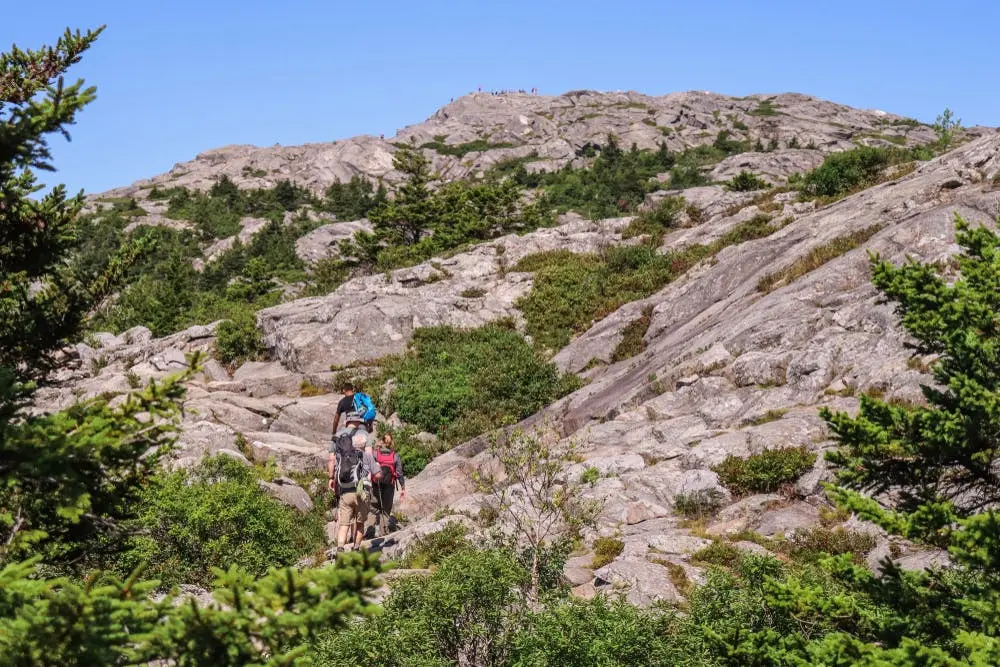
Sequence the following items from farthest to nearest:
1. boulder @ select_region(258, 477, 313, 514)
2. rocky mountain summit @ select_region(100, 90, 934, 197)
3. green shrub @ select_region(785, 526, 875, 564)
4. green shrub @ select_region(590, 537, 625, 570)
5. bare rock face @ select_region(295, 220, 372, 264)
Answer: rocky mountain summit @ select_region(100, 90, 934, 197) → bare rock face @ select_region(295, 220, 372, 264) → boulder @ select_region(258, 477, 313, 514) → green shrub @ select_region(590, 537, 625, 570) → green shrub @ select_region(785, 526, 875, 564)

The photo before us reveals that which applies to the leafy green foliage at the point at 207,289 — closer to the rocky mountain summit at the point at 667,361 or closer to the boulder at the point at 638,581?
the rocky mountain summit at the point at 667,361

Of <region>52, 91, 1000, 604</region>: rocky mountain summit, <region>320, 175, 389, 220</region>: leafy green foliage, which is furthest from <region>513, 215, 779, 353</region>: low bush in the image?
<region>320, 175, 389, 220</region>: leafy green foliage

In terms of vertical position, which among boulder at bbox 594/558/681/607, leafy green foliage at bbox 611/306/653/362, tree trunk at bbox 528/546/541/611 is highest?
leafy green foliage at bbox 611/306/653/362

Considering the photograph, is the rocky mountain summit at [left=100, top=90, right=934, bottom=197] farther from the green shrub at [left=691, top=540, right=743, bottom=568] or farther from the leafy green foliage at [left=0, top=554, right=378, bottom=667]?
the leafy green foliage at [left=0, top=554, right=378, bottom=667]

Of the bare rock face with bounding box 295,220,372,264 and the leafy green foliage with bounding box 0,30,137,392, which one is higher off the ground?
the bare rock face with bounding box 295,220,372,264

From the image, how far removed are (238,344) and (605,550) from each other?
20773mm

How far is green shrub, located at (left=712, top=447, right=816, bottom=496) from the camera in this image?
1352 centimetres

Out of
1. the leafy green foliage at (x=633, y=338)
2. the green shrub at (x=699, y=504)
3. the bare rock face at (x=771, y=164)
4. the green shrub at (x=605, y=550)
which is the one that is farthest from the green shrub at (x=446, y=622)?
the bare rock face at (x=771, y=164)

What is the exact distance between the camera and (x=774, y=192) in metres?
35.4

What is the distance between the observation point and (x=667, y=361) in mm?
20500

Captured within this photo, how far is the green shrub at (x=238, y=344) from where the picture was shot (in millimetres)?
28750

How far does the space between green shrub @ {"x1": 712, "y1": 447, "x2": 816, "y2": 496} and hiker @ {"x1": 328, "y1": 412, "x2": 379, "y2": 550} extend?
666 cm

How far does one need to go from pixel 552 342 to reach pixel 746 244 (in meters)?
8.24

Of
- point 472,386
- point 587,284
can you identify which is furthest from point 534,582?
point 587,284
